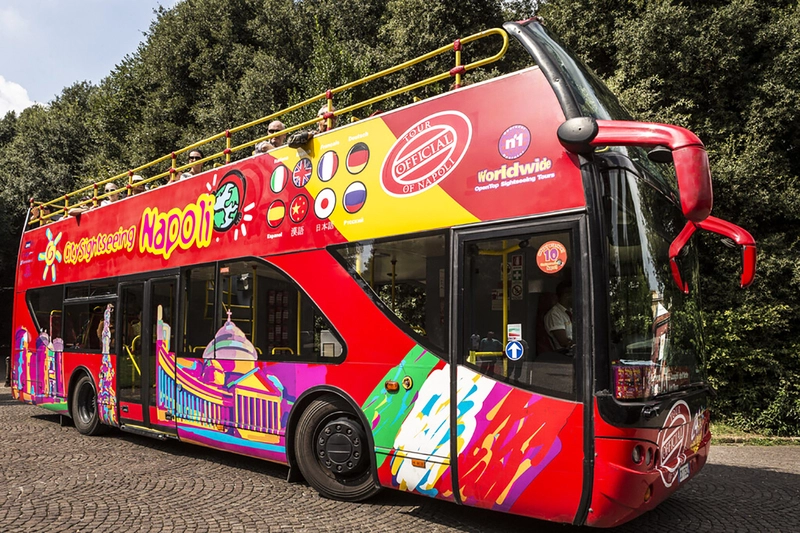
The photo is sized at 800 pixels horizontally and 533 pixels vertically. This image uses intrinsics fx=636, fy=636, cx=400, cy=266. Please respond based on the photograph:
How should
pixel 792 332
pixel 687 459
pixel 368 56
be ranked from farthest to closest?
pixel 368 56 < pixel 792 332 < pixel 687 459

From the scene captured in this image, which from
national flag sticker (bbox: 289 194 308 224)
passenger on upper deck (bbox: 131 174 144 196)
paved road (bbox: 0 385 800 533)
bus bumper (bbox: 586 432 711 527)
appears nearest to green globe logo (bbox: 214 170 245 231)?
national flag sticker (bbox: 289 194 308 224)

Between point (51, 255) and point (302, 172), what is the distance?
7.20 meters

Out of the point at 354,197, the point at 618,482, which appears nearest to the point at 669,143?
the point at 618,482

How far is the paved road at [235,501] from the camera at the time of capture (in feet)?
17.2

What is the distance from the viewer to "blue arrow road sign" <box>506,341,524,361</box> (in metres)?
4.62

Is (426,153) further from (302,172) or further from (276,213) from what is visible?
(276,213)

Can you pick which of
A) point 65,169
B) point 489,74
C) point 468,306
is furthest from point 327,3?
point 468,306

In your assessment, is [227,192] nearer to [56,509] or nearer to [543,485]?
[56,509]

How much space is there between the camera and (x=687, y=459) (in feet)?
16.2

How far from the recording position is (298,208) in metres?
6.57

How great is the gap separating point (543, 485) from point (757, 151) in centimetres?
1233

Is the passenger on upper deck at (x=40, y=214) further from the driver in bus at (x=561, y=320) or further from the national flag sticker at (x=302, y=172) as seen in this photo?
the driver in bus at (x=561, y=320)

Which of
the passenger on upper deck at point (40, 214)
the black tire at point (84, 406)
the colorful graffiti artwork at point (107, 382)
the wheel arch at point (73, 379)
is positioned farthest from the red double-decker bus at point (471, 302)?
the passenger on upper deck at point (40, 214)

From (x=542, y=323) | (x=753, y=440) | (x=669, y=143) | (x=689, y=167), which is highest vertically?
(x=669, y=143)
